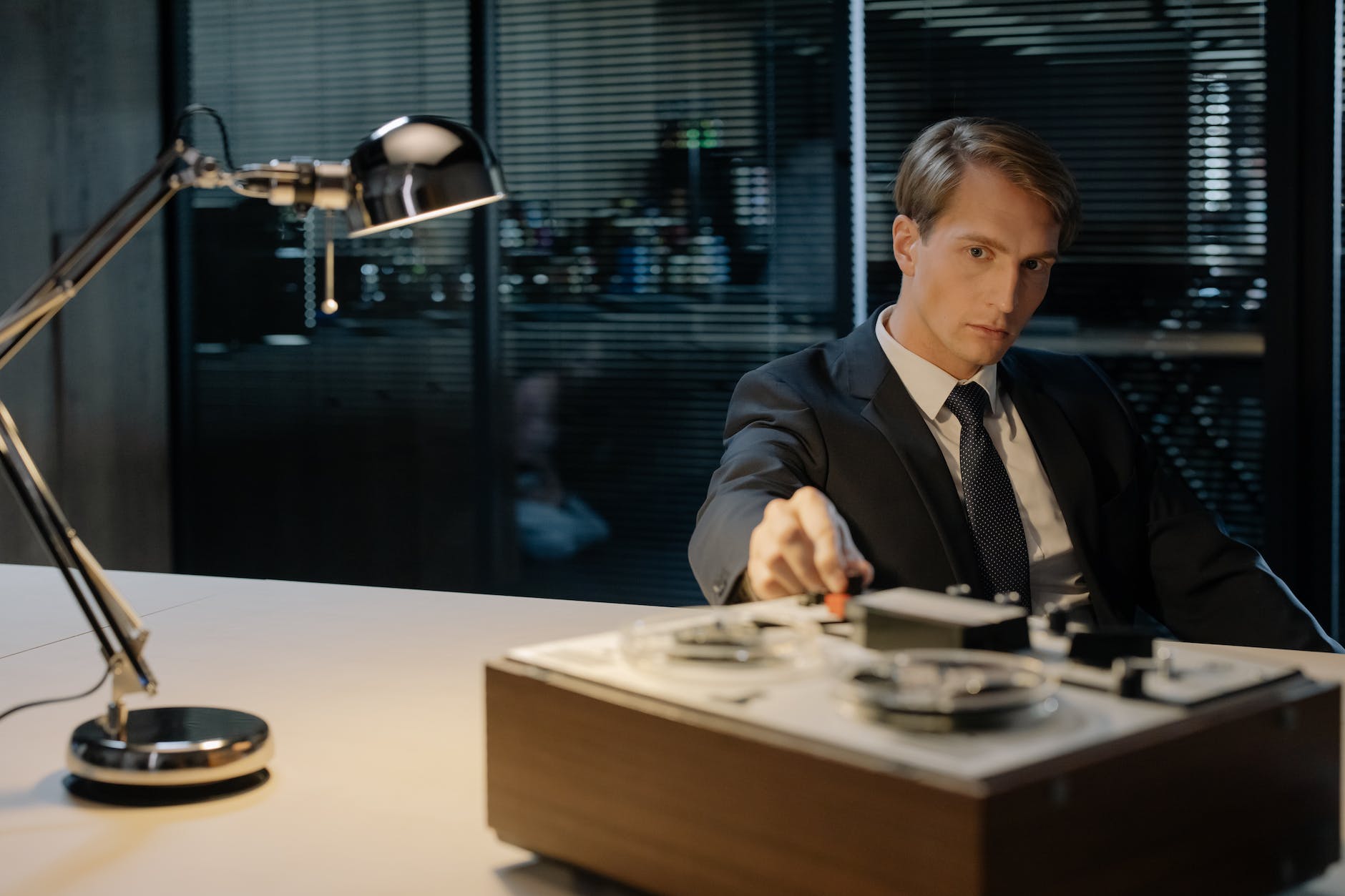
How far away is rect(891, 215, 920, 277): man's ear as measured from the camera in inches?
78.3

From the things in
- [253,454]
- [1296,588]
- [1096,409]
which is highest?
[1096,409]

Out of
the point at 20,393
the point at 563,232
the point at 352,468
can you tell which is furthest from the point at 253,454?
the point at 563,232

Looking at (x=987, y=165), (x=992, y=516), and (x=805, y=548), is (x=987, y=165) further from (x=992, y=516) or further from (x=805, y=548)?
(x=805, y=548)

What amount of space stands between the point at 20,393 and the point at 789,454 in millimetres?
2855

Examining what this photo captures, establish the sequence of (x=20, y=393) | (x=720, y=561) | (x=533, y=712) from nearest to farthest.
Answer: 1. (x=533, y=712)
2. (x=720, y=561)
3. (x=20, y=393)

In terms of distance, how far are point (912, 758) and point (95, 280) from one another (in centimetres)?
395

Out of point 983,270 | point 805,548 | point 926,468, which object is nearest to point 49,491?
point 805,548

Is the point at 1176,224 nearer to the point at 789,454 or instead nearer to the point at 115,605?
the point at 789,454

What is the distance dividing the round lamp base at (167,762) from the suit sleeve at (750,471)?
61cm

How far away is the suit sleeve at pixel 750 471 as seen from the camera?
1532mm

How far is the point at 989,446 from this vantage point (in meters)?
1.81

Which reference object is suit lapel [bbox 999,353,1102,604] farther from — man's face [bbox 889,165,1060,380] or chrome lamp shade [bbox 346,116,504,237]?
chrome lamp shade [bbox 346,116,504,237]

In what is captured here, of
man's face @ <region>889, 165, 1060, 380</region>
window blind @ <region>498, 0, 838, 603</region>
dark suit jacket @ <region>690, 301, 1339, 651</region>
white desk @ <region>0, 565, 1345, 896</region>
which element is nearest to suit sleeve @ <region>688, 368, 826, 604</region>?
dark suit jacket @ <region>690, 301, 1339, 651</region>

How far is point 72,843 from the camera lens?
913 millimetres
